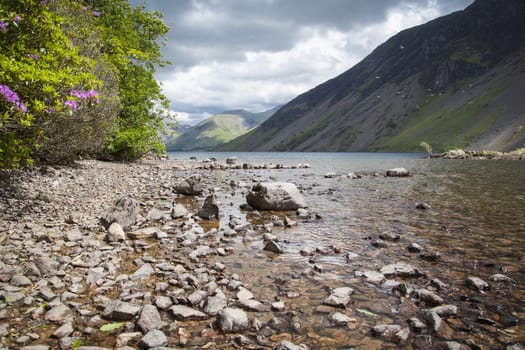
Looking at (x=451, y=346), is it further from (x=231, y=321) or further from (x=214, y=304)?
(x=214, y=304)

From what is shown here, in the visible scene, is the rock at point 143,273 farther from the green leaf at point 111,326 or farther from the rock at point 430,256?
the rock at point 430,256

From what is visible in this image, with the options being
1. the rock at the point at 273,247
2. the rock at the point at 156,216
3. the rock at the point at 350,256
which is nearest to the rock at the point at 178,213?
the rock at the point at 156,216

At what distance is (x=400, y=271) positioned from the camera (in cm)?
Result: 672

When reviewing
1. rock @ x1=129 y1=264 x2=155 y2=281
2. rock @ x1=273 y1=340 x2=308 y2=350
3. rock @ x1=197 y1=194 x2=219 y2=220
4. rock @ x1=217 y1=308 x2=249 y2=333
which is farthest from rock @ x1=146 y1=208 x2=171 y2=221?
rock @ x1=273 y1=340 x2=308 y2=350

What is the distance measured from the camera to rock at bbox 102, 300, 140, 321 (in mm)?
4758

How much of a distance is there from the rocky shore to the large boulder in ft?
11.4

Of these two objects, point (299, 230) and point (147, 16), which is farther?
point (147, 16)

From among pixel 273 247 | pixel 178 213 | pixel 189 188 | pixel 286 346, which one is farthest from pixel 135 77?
pixel 286 346

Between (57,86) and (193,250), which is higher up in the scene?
(57,86)

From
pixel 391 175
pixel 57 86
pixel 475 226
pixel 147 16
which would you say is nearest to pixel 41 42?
pixel 57 86

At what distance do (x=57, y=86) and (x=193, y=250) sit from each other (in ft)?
21.5

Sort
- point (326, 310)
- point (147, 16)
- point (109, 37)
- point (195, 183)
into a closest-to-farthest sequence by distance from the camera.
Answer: point (326, 310)
point (195, 183)
point (109, 37)
point (147, 16)

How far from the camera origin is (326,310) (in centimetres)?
523

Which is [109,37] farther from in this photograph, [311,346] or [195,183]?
[311,346]
